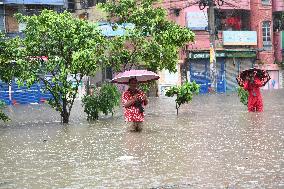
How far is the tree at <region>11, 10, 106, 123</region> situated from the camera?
14.6 meters

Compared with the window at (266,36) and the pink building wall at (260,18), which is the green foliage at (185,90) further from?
the window at (266,36)

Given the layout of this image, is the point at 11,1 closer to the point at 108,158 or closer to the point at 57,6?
the point at 57,6

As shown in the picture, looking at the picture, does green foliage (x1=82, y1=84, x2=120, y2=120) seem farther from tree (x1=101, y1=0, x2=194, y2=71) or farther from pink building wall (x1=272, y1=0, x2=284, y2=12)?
pink building wall (x1=272, y1=0, x2=284, y2=12)

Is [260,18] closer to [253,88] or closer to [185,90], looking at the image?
[185,90]

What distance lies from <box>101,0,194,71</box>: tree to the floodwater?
5079 millimetres

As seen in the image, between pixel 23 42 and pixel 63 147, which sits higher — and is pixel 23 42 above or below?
above

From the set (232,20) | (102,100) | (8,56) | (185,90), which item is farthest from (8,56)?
(232,20)

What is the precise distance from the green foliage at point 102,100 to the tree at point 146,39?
47.5 inches

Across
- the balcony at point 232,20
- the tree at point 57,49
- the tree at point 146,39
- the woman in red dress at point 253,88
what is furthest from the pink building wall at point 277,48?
the tree at point 57,49

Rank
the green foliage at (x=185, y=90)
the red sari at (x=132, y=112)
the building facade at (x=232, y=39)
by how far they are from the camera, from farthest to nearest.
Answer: the building facade at (x=232, y=39) < the green foliage at (x=185, y=90) < the red sari at (x=132, y=112)

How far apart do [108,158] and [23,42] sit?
7794 mm

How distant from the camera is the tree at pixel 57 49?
1457 cm

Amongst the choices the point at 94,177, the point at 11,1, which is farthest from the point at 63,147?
the point at 11,1

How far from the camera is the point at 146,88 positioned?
60.0 feet
